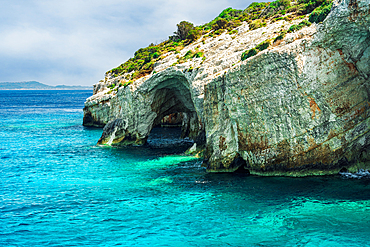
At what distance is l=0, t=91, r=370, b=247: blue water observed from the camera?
16125mm

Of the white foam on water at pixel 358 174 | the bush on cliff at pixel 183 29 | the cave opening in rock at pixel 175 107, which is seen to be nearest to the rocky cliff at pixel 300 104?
the white foam on water at pixel 358 174

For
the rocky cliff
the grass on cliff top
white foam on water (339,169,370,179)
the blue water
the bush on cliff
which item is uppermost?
the bush on cliff

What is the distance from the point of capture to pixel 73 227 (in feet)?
58.3

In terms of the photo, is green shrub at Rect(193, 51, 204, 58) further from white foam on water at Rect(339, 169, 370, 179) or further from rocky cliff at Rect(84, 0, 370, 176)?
white foam on water at Rect(339, 169, 370, 179)

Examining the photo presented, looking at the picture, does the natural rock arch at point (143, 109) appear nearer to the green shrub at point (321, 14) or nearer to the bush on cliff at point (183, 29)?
the bush on cliff at point (183, 29)

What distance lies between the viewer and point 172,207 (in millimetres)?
20469

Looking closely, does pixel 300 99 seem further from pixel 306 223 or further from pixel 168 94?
pixel 168 94

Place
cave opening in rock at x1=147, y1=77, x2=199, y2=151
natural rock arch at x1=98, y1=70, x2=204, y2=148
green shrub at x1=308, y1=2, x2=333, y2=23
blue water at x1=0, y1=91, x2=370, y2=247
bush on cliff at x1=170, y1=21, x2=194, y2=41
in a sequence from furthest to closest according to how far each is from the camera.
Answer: bush on cliff at x1=170, y1=21, x2=194, y2=41, natural rock arch at x1=98, y1=70, x2=204, y2=148, cave opening in rock at x1=147, y1=77, x2=199, y2=151, green shrub at x1=308, y1=2, x2=333, y2=23, blue water at x1=0, y1=91, x2=370, y2=247

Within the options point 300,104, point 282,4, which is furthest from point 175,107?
point 300,104

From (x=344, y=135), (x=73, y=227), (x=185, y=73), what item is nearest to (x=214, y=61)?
(x=185, y=73)

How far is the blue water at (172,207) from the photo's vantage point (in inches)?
635

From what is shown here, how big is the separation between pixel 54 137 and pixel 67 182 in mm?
28816

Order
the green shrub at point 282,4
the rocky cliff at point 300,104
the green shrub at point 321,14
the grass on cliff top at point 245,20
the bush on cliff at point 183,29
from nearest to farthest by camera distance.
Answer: the rocky cliff at point 300,104 → the green shrub at point 321,14 → the grass on cliff top at point 245,20 → the green shrub at point 282,4 → the bush on cliff at point 183,29

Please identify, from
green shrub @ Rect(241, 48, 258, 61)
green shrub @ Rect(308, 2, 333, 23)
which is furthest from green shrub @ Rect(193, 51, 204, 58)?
green shrub @ Rect(308, 2, 333, 23)
